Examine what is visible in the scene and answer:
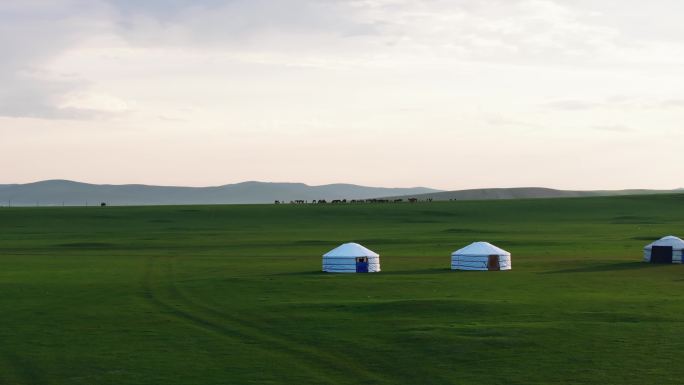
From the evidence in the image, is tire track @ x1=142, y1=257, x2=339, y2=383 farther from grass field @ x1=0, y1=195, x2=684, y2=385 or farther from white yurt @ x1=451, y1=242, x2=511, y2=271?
white yurt @ x1=451, y1=242, x2=511, y2=271

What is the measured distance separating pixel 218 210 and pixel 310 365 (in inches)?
5696

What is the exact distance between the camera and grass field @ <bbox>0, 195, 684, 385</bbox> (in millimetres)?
29203

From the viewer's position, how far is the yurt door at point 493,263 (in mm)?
64062

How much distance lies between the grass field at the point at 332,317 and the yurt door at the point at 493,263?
1965 millimetres

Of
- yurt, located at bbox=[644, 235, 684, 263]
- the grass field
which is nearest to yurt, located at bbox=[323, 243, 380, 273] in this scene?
the grass field

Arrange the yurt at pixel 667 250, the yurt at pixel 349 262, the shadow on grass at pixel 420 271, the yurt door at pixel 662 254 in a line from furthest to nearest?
the yurt door at pixel 662 254 < the yurt at pixel 667 250 < the yurt at pixel 349 262 < the shadow on grass at pixel 420 271

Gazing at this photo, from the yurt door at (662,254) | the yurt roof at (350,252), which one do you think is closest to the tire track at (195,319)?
the yurt roof at (350,252)

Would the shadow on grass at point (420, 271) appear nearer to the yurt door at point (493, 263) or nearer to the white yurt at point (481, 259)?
the white yurt at point (481, 259)

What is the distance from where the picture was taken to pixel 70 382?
27812mm

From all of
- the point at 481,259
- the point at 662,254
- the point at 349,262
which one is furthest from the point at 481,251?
the point at 662,254

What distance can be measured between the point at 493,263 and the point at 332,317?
26241 mm

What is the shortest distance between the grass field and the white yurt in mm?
1682

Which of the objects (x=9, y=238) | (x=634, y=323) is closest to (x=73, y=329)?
(x=634, y=323)

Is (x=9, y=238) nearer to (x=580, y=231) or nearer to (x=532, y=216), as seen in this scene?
(x=580, y=231)
